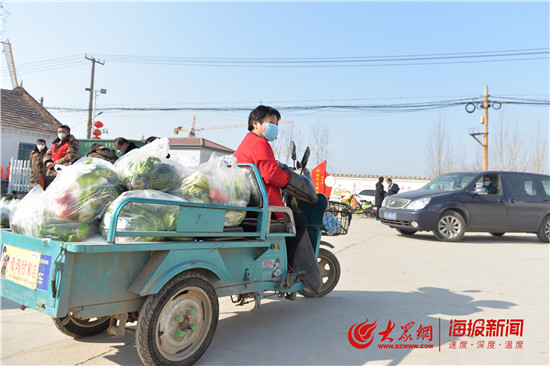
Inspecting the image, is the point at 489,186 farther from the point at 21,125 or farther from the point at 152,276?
the point at 21,125

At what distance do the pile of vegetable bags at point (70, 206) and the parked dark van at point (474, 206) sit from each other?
899 cm

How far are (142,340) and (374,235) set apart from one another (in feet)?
32.0

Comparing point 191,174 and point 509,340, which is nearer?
point 191,174

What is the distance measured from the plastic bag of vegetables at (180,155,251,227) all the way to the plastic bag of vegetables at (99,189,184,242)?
0.23 meters

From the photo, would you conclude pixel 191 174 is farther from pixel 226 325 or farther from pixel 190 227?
pixel 226 325

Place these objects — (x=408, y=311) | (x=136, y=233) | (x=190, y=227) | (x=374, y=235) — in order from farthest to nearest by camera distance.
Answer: (x=374, y=235), (x=408, y=311), (x=190, y=227), (x=136, y=233)

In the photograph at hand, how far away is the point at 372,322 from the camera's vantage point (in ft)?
13.8

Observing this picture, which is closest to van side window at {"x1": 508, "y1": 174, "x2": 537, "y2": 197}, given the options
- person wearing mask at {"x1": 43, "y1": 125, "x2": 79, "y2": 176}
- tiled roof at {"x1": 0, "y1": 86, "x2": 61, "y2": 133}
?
person wearing mask at {"x1": 43, "y1": 125, "x2": 79, "y2": 176}

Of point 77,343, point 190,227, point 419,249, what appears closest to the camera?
point 190,227

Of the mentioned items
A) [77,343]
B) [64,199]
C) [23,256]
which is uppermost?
[64,199]

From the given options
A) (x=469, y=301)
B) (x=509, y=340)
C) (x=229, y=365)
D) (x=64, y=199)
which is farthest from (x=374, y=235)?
(x=64, y=199)

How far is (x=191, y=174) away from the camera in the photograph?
3137 millimetres

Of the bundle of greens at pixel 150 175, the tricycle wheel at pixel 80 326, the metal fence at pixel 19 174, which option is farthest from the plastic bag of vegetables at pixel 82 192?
the metal fence at pixel 19 174

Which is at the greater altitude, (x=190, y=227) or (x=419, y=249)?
(x=190, y=227)
